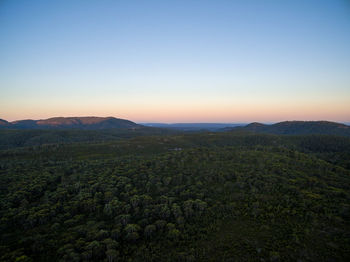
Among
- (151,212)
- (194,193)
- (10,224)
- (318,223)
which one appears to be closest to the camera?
(318,223)

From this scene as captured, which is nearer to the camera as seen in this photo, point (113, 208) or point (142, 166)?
point (113, 208)

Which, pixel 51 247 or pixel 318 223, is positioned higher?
pixel 318 223

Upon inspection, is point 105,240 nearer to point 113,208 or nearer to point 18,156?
point 113,208

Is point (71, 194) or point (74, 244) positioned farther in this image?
point (71, 194)

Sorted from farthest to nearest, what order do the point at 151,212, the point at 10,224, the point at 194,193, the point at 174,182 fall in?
the point at 174,182 < the point at 194,193 < the point at 151,212 < the point at 10,224

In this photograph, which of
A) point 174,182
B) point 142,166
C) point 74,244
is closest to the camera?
point 74,244

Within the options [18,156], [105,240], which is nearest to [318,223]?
[105,240]

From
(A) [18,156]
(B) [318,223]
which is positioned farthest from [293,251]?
(A) [18,156]

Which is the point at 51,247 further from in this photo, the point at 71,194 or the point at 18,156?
the point at 18,156

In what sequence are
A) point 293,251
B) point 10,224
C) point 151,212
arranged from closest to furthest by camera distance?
point 293,251, point 10,224, point 151,212
